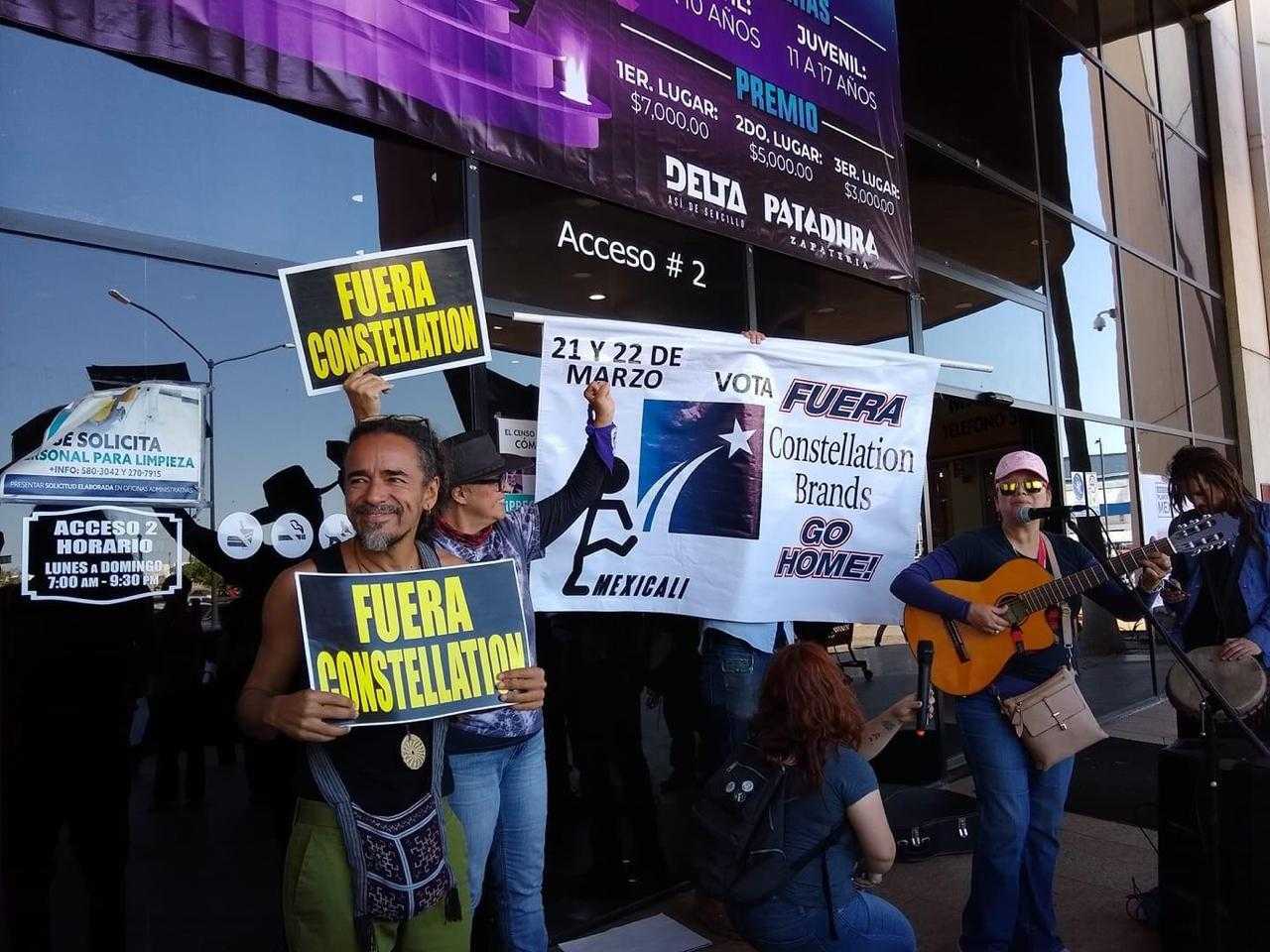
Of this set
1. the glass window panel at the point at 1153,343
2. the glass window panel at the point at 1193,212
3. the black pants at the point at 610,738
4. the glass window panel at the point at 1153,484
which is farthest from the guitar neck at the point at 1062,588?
the glass window panel at the point at 1193,212

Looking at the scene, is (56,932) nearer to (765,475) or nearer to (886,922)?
(886,922)

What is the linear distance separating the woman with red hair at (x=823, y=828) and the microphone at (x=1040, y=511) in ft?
3.88

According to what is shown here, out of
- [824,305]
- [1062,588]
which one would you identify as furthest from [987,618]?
[824,305]

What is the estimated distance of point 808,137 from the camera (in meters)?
5.23

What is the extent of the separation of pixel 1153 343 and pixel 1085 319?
186cm

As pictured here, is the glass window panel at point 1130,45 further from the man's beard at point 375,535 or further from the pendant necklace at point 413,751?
the pendant necklace at point 413,751

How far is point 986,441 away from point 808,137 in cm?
355

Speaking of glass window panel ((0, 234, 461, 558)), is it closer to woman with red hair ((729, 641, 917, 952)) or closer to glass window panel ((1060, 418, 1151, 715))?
woman with red hair ((729, 641, 917, 952))

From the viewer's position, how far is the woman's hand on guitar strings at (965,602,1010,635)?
3463 millimetres

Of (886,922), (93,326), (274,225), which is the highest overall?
(274,225)

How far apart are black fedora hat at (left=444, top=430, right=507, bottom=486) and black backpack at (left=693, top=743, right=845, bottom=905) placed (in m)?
1.15

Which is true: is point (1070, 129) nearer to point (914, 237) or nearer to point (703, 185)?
point (914, 237)

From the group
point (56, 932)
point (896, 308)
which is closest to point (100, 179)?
point (56, 932)

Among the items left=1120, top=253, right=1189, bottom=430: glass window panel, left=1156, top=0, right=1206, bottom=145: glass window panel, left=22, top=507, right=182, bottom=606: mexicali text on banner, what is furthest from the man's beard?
left=1156, top=0, right=1206, bottom=145: glass window panel
